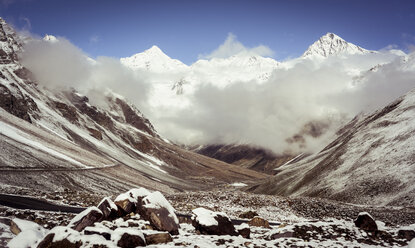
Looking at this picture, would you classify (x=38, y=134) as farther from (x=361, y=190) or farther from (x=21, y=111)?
(x=361, y=190)

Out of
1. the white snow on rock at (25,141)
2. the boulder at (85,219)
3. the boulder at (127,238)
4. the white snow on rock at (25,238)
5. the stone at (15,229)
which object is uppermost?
the boulder at (127,238)

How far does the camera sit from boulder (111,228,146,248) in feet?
61.8

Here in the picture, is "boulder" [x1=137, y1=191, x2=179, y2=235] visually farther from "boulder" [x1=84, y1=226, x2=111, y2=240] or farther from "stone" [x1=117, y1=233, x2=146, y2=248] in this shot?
"boulder" [x1=84, y1=226, x2=111, y2=240]

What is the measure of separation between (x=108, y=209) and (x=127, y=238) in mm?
8092

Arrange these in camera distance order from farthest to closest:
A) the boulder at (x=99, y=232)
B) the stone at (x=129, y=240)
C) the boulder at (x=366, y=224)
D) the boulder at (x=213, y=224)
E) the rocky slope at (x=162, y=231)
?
1. the boulder at (x=366, y=224)
2. the boulder at (x=213, y=224)
3. the boulder at (x=99, y=232)
4. the stone at (x=129, y=240)
5. the rocky slope at (x=162, y=231)

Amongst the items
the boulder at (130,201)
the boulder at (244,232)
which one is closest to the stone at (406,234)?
the boulder at (244,232)

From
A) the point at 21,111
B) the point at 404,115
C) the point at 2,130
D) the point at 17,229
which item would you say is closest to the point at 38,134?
the point at 2,130

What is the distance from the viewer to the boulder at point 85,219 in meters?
22.3

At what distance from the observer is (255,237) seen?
26812mm

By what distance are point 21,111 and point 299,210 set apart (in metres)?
135

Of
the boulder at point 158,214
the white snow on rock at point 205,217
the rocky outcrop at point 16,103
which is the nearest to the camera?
the boulder at point 158,214

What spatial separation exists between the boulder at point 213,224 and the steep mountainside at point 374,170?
46.0 metres

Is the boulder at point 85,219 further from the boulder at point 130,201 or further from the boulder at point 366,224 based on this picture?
the boulder at point 366,224

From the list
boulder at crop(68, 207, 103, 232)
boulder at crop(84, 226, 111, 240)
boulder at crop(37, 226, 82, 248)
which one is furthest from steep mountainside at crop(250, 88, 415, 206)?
boulder at crop(37, 226, 82, 248)
